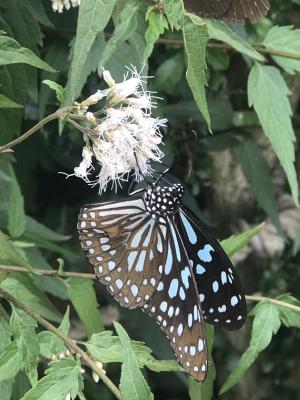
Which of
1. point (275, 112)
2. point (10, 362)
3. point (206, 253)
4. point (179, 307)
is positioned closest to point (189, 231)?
point (206, 253)

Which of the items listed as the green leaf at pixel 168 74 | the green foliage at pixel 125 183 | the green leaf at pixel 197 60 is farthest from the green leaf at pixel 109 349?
the green leaf at pixel 168 74

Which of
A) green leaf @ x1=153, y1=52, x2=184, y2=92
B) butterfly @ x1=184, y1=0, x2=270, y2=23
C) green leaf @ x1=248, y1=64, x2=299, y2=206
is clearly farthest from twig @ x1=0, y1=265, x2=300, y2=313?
green leaf @ x1=153, y1=52, x2=184, y2=92

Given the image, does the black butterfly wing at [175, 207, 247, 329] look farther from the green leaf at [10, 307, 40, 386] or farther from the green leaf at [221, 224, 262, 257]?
the green leaf at [10, 307, 40, 386]

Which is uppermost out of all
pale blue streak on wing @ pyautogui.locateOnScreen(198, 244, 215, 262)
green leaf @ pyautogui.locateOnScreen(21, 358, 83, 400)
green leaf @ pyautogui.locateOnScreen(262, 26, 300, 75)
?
green leaf @ pyautogui.locateOnScreen(262, 26, 300, 75)

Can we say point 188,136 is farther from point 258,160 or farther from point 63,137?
point 63,137

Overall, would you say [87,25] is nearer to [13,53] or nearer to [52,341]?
[13,53]

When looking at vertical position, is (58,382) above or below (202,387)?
above
